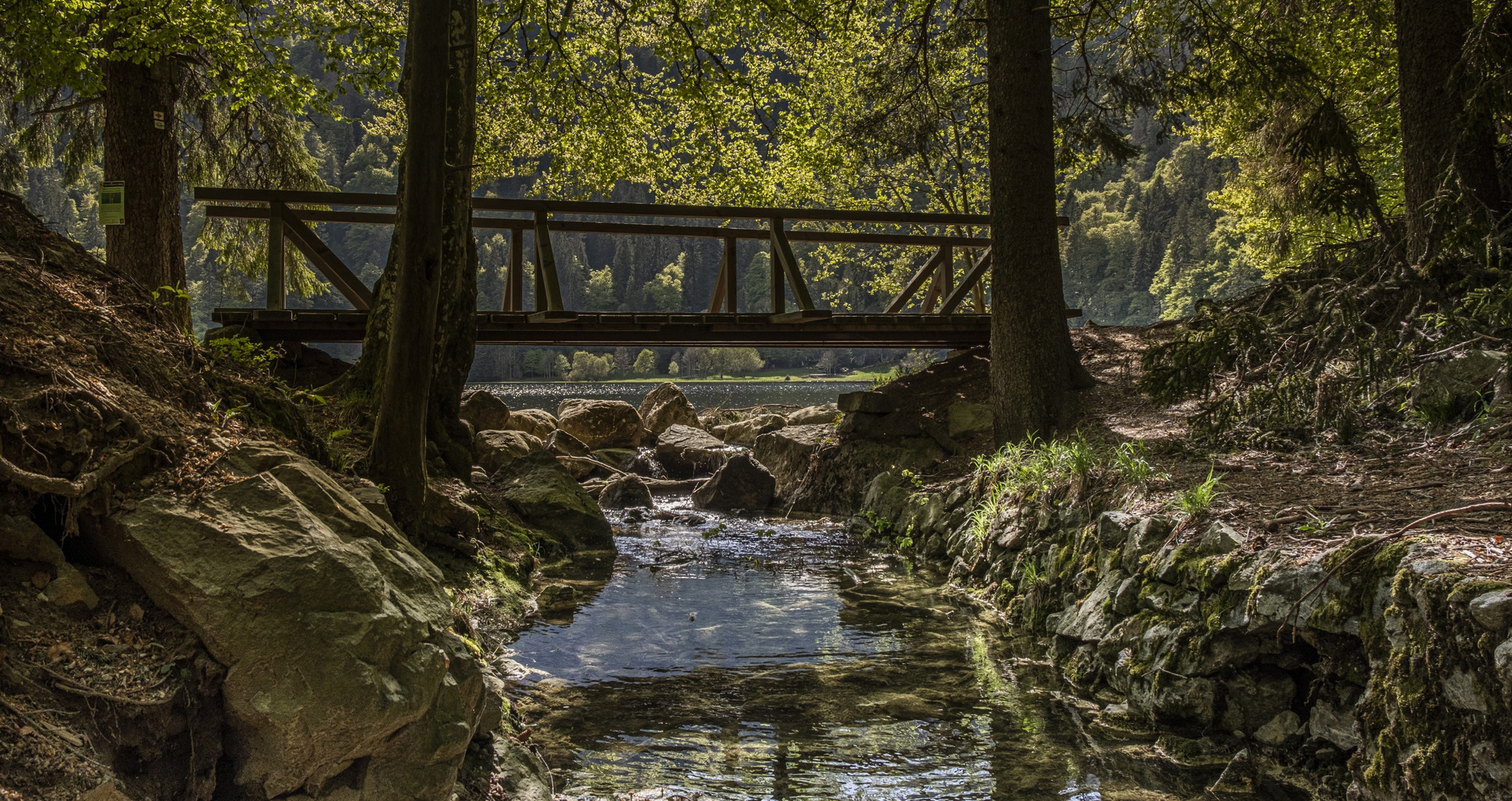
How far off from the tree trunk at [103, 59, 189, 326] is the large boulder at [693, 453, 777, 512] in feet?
22.8

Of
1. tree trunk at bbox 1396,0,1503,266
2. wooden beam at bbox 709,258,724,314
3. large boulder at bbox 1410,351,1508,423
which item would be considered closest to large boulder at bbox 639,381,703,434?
wooden beam at bbox 709,258,724,314

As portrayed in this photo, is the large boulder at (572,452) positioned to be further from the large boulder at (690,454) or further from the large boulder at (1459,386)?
the large boulder at (1459,386)

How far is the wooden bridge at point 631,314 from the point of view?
10.2 meters

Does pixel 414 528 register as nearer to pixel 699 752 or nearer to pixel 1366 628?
pixel 699 752

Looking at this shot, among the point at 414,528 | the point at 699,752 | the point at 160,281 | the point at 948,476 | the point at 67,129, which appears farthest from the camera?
the point at 67,129

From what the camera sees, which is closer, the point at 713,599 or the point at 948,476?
the point at 713,599

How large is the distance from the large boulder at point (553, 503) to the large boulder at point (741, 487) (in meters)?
2.96

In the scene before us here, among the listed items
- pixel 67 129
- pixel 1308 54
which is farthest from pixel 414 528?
pixel 1308 54

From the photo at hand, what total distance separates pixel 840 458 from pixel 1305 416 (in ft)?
22.6

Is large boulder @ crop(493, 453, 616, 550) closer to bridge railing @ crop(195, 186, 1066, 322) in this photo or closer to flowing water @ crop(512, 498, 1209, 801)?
flowing water @ crop(512, 498, 1209, 801)

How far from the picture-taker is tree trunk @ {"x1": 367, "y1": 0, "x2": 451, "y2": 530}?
19.7 ft

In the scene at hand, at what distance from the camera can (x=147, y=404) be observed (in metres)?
3.58

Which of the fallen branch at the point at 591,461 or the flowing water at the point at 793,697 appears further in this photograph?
the fallen branch at the point at 591,461

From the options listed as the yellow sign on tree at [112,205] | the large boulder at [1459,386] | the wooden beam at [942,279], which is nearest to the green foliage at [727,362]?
the wooden beam at [942,279]
